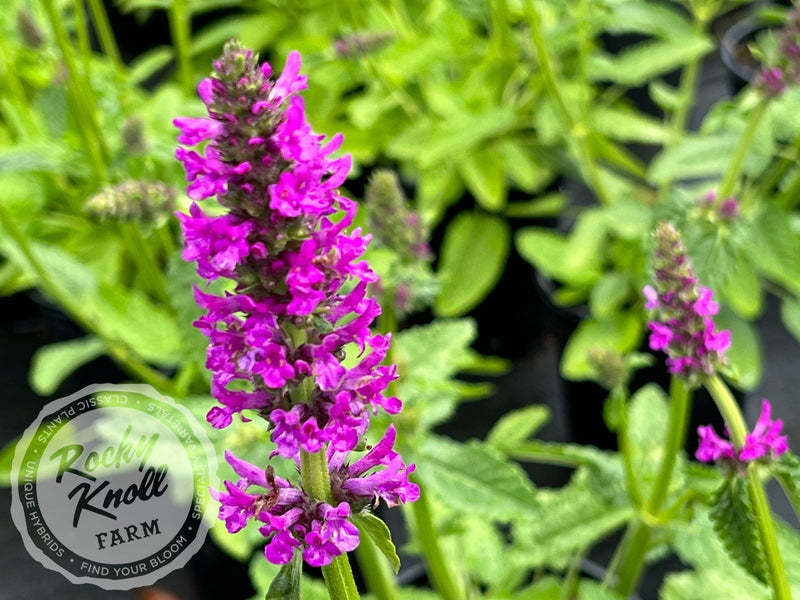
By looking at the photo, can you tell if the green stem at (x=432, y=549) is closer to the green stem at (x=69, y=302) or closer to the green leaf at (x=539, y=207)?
the green stem at (x=69, y=302)

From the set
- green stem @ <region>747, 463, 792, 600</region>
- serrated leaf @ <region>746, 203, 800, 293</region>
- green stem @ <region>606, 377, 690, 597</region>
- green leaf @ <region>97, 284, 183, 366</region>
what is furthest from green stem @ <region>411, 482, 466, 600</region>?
Result: serrated leaf @ <region>746, 203, 800, 293</region>

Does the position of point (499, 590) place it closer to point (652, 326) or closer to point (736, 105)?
point (652, 326)

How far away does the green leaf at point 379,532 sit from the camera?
45 cm

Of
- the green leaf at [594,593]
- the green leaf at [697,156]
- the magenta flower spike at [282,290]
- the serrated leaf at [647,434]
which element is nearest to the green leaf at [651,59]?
the green leaf at [697,156]

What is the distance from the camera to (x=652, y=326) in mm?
585

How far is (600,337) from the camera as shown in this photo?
4.32ft

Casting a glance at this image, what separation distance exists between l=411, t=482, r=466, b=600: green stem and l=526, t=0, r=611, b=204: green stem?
60 centimetres

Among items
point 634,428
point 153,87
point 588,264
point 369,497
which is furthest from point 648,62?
point 153,87

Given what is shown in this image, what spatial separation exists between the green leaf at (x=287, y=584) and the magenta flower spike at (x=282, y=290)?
0.5 inches

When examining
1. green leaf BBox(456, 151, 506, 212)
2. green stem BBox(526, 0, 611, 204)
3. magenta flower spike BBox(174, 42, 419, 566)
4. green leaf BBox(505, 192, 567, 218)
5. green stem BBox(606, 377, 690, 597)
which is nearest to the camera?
magenta flower spike BBox(174, 42, 419, 566)

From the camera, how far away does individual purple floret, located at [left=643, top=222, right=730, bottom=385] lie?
570 mm

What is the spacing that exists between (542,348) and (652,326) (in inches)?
43.7

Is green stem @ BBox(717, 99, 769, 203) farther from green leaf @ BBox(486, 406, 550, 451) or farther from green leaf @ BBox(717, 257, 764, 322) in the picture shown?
green leaf @ BBox(486, 406, 550, 451)

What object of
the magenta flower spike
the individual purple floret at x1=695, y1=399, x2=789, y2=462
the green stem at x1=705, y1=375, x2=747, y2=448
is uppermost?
the magenta flower spike
